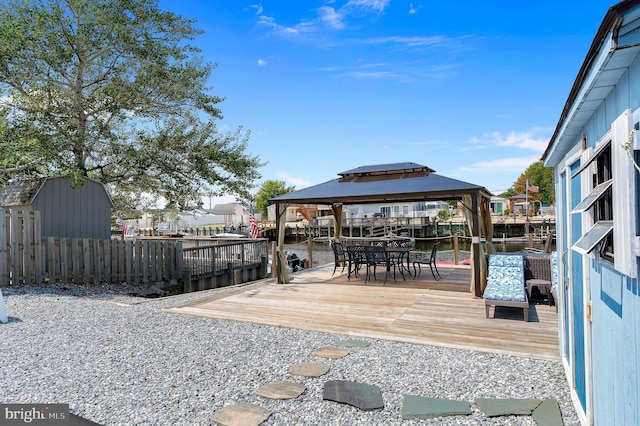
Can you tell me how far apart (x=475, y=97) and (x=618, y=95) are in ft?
50.8

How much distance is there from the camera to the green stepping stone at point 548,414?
2637 millimetres

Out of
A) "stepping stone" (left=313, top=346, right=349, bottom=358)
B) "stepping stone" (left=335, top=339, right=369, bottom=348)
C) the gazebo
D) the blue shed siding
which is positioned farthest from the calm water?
the blue shed siding

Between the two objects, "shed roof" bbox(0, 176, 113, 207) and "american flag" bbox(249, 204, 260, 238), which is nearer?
"shed roof" bbox(0, 176, 113, 207)

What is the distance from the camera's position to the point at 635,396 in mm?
1508

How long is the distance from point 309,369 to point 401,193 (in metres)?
5.18

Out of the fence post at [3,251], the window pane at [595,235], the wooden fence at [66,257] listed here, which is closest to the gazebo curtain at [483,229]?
the window pane at [595,235]

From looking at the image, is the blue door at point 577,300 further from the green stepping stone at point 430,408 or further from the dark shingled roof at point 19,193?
the dark shingled roof at point 19,193

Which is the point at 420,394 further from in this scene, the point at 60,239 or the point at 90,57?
the point at 90,57

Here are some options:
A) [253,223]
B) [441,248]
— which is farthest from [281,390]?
[441,248]

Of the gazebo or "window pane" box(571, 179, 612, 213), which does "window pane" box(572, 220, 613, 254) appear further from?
the gazebo

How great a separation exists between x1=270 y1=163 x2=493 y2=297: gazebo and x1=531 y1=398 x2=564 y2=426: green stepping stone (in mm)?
4090

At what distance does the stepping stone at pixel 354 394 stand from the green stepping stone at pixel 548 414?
1091 mm

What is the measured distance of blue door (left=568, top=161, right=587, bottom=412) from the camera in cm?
266

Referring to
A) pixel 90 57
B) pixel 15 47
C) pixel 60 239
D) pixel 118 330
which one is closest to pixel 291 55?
pixel 90 57
